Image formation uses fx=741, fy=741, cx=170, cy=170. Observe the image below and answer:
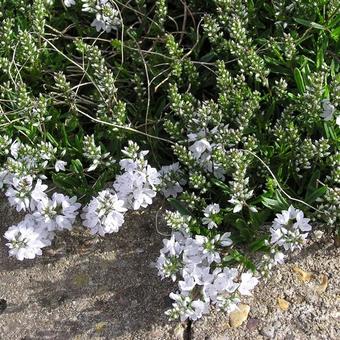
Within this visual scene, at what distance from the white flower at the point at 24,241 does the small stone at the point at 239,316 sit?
92cm

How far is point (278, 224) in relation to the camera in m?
3.17

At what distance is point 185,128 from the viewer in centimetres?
357

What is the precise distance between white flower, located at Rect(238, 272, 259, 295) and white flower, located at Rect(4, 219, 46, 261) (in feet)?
3.07

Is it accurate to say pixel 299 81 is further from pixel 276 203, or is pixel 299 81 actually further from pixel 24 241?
pixel 24 241

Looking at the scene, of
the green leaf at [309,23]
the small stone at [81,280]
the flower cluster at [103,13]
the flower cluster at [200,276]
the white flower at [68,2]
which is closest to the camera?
the flower cluster at [200,276]

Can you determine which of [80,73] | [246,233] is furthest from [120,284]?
[80,73]

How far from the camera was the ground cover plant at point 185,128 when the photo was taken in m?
3.24

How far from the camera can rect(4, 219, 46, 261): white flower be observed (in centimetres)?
334

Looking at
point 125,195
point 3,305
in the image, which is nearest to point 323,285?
point 125,195

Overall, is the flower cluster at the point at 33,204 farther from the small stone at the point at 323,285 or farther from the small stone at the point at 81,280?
the small stone at the point at 323,285

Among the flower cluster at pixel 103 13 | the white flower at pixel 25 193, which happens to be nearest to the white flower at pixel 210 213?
the white flower at pixel 25 193

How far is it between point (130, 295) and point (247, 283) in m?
0.56

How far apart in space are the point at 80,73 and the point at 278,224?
57.1 inches

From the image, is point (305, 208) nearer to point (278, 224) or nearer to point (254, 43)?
point (278, 224)
